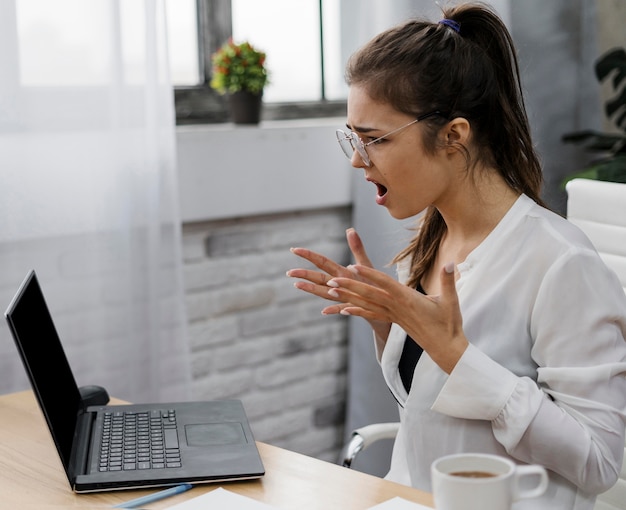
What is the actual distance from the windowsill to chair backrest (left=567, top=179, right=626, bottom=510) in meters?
0.97

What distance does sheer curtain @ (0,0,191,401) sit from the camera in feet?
6.31

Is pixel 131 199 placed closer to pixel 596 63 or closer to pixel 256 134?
pixel 256 134

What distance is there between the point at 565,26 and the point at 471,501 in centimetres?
214

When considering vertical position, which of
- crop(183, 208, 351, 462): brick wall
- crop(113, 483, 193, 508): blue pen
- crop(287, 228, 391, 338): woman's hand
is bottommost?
crop(183, 208, 351, 462): brick wall

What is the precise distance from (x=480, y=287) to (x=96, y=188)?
0.92 m

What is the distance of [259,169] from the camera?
96.0 inches

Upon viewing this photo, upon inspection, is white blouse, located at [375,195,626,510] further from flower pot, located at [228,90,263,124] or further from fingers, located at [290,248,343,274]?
flower pot, located at [228,90,263,124]

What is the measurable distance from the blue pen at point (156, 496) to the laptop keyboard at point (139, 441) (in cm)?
5

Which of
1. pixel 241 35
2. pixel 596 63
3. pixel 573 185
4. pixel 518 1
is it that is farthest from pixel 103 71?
pixel 596 63

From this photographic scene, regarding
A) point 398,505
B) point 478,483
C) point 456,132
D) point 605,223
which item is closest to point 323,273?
point 456,132

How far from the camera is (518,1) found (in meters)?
2.58

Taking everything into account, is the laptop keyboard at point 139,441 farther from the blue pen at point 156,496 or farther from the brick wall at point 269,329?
the brick wall at point 269,329

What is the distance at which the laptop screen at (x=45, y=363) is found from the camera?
1.24 meters

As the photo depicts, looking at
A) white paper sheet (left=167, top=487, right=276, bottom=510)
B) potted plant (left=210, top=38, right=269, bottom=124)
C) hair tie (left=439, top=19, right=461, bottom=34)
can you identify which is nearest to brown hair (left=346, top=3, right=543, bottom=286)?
hair tie (left=439, top=19, right=461, bottom=34)
